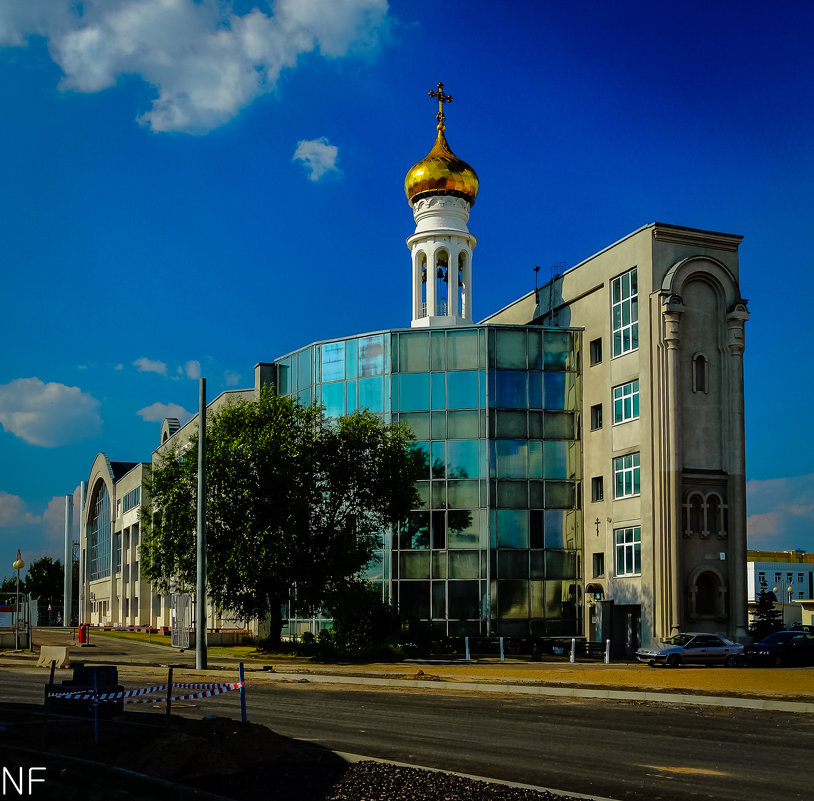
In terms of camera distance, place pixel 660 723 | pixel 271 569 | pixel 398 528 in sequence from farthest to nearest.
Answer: pixel 398 528 < pixel 271 569 < pixel 660 723

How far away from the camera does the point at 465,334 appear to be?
4641 centimetres

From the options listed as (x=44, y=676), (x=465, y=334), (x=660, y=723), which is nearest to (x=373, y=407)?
(x=465, y=334)

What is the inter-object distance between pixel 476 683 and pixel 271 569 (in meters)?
12.0

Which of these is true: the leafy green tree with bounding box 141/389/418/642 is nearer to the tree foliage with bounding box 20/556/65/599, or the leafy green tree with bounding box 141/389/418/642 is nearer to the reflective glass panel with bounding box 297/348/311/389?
the reflective glass panel with bounding box 297/348/311/389

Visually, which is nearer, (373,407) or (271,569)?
(271,569)

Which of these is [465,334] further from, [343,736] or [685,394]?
[343,736]

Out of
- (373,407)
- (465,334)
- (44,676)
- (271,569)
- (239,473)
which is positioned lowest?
(44,676)

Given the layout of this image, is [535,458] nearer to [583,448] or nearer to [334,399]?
[583,448]

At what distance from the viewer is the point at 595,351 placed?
1850 inches

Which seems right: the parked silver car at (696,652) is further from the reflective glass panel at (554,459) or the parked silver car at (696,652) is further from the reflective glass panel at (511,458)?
the reflective glass panel at (554,459)

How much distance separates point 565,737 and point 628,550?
90.4 ft

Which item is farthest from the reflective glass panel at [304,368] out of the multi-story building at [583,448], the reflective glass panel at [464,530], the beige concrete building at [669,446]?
the beige concrete building at [669,446]

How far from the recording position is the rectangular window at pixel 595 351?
4681 cm

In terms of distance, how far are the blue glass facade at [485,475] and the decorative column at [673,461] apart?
20.1ft
